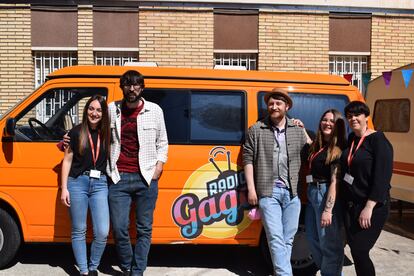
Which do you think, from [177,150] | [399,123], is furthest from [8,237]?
[399,123]

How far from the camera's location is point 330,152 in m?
3.51

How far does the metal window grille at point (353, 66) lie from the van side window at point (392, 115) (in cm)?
258

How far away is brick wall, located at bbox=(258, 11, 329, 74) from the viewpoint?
919 centimetres

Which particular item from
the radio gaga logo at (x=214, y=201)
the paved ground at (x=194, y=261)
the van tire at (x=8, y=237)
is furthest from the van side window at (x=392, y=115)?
the van tire at (x=8, y=237)

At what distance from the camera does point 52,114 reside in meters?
4.42

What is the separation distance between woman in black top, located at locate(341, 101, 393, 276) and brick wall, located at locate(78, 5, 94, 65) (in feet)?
22.3

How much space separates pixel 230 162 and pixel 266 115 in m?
0.60

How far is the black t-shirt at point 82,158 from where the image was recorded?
12.6 feet

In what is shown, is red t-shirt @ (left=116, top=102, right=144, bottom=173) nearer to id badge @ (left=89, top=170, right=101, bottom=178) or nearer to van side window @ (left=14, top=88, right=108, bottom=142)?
id badge @ (left=89, top=170, right=101, bottom=178)

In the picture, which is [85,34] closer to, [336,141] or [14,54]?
[14,54]

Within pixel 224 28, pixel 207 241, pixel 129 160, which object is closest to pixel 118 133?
pixel 129 160

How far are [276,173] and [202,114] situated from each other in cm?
99

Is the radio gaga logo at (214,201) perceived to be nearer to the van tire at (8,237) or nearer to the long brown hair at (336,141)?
the long brown hair at (336,141)

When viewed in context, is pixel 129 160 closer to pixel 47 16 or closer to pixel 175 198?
pixel 175 198
